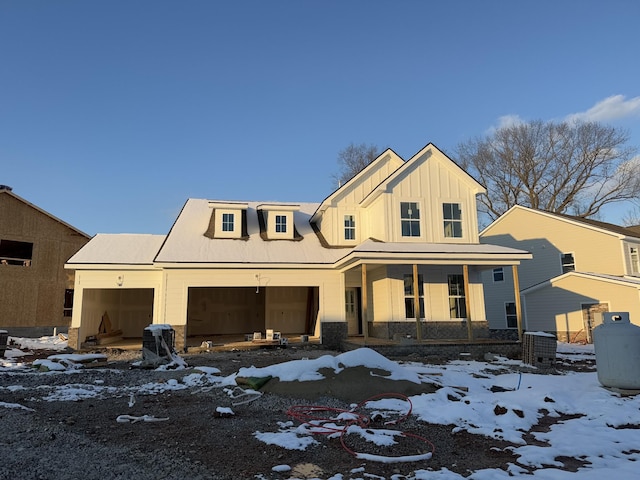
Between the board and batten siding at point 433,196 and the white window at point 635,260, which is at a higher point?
the board and batten siding at point 433,196

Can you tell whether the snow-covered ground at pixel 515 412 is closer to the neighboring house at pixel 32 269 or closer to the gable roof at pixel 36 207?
the neighboring house at pixel 32 269

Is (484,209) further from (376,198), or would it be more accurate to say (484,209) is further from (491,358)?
(491,358)

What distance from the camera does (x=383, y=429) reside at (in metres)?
5.63

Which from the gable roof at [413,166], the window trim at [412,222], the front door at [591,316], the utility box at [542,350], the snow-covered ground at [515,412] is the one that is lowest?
the snow-covered ground at [515,412]

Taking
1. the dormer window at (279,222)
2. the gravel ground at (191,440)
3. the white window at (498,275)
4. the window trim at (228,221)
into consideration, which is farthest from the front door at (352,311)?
the white window at (498,275)

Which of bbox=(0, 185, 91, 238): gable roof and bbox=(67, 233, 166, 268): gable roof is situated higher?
bbox=(0, 185, 91, 238): gable roof

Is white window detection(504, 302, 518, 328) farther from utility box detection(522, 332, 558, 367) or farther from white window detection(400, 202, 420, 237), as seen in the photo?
utility box detection(522, 332, 558, 367)

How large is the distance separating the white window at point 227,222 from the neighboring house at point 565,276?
15.4 metres

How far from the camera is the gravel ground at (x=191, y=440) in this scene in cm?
410

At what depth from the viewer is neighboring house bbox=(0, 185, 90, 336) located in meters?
23.5

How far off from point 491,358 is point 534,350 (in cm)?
145

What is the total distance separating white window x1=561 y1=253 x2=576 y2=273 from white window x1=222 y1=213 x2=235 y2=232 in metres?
17.2

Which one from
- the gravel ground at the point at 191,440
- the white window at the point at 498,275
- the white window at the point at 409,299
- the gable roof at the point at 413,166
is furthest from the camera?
the white window at the point at 498,275

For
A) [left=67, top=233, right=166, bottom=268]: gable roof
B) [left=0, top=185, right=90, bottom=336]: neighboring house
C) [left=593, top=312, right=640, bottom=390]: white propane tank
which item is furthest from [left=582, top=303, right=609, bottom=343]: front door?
[left=0, top=185, right=90, bottom=336]: neighboring house
